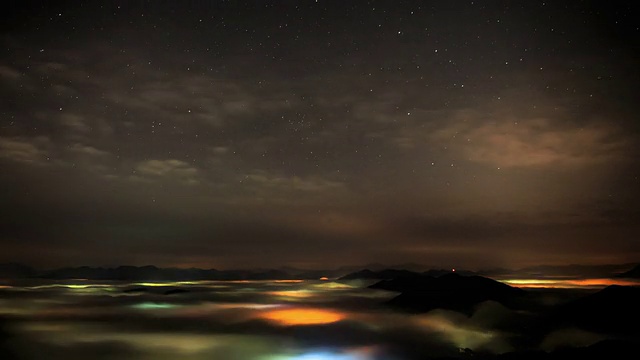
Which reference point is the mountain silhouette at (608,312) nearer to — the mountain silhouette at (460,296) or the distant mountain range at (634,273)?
the mountain silhouette at (460,296)

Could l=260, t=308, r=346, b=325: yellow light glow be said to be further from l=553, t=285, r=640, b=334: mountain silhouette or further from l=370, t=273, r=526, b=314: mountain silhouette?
l=553, t=285, r=640, b=334: mountain silhouette

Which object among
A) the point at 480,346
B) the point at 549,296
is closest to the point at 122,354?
the point at 480,346

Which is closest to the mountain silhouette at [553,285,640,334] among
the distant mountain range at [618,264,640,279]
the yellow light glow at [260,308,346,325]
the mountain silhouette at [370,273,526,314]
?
the mountain silhouette at [370,273,526,314]

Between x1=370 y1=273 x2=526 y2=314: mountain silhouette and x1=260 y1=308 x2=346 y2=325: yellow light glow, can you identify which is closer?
x1=260 y1=308 x2=346 y2=325: yellow light glow

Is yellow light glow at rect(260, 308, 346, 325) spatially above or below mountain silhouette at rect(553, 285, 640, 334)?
below

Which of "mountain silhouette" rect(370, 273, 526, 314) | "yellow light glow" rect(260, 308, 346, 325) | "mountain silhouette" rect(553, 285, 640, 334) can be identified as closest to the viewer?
"mountain silhouette" rect(553, 285, 640, 334)

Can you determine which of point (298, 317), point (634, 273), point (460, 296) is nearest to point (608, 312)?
point (298, 317)

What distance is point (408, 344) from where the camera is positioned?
156 feet

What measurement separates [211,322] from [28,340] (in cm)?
2481

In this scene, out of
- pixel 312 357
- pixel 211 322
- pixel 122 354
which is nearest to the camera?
pixel 312 357

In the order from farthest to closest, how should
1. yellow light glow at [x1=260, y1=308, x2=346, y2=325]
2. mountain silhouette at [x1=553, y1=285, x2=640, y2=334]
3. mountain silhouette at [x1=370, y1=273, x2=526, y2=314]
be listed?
mountain silhouette at [x1=370, y1=273, x2=526, y2=314], yellow light glow at [x1=260, y1=308, x2=346, y2=325], mountain silhouette at [x1=553, y1=285, x2=640, y2=334]

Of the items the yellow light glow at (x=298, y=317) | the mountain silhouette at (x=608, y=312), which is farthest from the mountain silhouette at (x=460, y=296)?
the mountain silhouette at (x=608, y=312)

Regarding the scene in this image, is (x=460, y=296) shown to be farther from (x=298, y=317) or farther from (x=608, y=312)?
(x=608, y=312)

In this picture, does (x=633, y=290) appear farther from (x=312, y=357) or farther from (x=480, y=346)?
(x=312, y=357)
